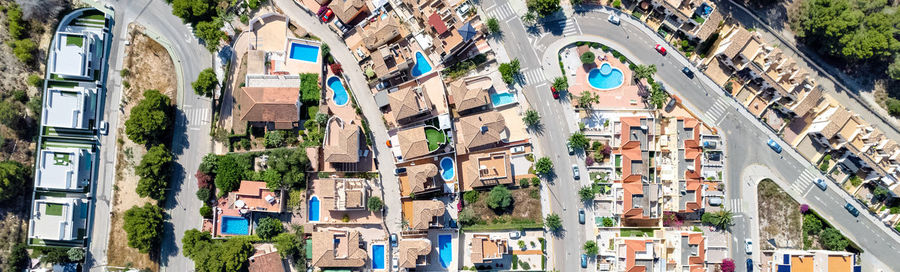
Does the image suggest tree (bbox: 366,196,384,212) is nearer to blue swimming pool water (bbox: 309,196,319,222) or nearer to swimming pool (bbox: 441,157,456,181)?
blue swimming pool water (bbox: 309,196,319,222)

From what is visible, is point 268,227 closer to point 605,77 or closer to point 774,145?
point 605,77

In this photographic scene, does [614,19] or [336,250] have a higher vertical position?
[614,19]

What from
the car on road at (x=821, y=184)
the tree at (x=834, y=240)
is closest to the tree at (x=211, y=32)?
the car on road at (x=821, y=184)

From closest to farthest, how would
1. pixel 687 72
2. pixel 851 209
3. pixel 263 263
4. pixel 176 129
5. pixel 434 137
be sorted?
pixel 263 263
pixel 434 137
pixel 851 209
pixel 687 72
pixel 176 129

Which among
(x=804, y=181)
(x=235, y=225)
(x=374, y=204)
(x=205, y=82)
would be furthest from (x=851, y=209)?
(x=205, y=82)

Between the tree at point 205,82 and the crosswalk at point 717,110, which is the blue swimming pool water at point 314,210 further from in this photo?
the crosswalk at point 717,110

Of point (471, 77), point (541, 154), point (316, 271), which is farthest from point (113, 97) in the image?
point (541, 154)

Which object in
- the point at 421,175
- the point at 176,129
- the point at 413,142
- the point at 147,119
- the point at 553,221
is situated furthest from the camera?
the point at 176,129
